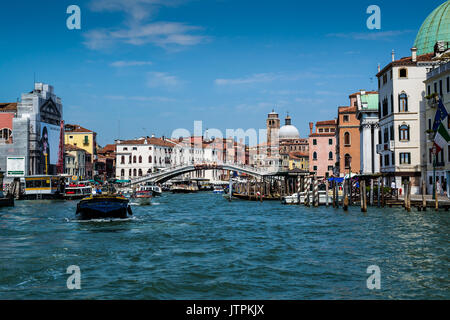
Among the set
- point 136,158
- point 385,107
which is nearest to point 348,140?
point 385,107

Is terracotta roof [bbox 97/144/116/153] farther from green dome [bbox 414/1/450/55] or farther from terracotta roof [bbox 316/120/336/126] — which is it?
green dome [bbox 414/1/450/55]

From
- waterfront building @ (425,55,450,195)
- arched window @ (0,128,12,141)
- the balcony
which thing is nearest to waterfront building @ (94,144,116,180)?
arched window @ (0,128,12,141)

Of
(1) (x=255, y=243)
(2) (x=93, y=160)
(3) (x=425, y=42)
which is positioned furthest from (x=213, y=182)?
(1) (x=255, y=243)

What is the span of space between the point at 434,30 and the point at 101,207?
27.3m

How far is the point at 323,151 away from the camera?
2261 inches

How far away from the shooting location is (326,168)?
5706 centimetres

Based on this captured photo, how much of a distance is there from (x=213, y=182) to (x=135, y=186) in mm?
35343

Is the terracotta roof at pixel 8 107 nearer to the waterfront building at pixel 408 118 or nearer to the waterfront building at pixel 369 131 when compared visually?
the waterfront building at pixel 369 131

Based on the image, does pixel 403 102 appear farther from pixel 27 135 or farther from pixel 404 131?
pixel 27 135

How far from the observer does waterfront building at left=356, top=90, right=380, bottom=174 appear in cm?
4141

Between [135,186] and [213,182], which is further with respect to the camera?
[213,182]

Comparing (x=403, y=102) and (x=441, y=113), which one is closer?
(x=441, y=113)

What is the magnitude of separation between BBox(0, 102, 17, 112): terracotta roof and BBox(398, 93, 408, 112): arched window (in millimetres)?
36425
